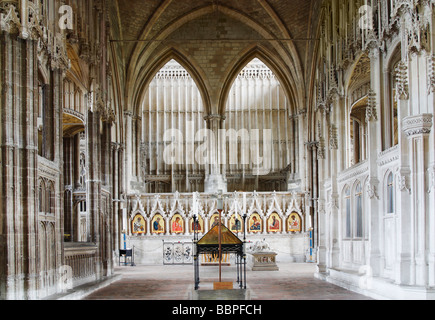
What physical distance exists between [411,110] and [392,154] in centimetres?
203

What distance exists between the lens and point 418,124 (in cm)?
1217

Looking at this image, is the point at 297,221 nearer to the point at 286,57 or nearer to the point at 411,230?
the point at 286,57

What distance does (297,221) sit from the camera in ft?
100

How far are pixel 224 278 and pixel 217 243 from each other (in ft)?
17.6

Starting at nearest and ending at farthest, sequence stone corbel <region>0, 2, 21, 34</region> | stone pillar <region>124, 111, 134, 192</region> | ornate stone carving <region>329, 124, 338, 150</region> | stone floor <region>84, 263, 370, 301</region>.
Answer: stone corbel <region>0, 2, 21, 34</region> → stone floor <region>84, 263, 370, 301</region> → ornate stone carving <region>329, 124, 338, 150</region> → stone pillar <region>124, 111, 134, 192</region>

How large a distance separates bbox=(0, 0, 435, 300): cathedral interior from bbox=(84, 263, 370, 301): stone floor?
2.75 feet

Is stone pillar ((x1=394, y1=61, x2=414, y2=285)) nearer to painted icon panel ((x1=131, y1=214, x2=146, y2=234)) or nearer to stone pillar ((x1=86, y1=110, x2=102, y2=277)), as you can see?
stone pillar ((x1=86, y1=110, x2=102, y2=277))

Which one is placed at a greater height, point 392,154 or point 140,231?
point 392,154

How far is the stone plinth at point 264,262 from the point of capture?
23719 millimetres

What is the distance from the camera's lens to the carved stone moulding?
12.1 meters

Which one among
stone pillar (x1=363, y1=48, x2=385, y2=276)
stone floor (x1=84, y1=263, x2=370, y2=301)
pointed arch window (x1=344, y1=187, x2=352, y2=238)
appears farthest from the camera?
pointed arch window (x1=344, y1=187, x2=352, y2=238)

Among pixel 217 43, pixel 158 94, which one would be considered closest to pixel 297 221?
pixel 217 43

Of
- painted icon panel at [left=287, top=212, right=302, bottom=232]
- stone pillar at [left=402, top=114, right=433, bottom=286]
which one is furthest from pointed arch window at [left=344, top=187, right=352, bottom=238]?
painted icon panel at [left=287, top=212, right=302, bottom=232]

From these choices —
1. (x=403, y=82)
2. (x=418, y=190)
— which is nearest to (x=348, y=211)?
(x=418, y=190)
